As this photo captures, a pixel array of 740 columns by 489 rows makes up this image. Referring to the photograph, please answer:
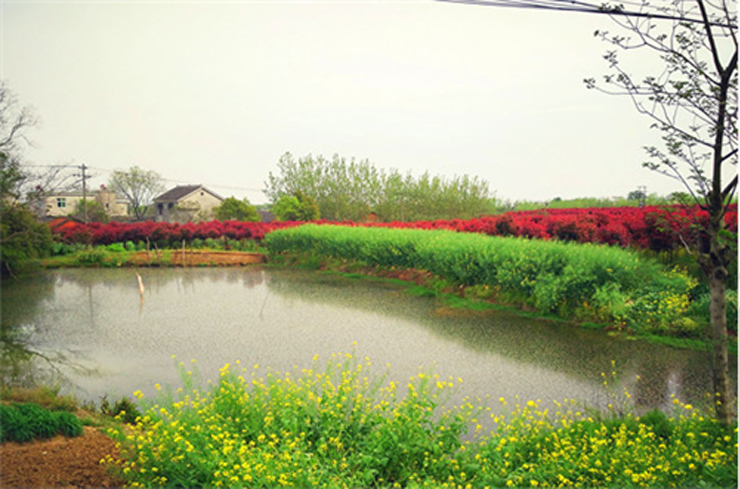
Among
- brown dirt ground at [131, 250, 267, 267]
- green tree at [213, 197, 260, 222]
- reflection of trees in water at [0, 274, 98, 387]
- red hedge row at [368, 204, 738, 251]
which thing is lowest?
reflection of trees in water at [0, 274, 98, 387]

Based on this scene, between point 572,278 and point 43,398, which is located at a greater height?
point 572,278

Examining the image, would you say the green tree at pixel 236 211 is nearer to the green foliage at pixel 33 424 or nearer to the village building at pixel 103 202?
the village building at pixel 103 202

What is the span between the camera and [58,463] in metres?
4.24

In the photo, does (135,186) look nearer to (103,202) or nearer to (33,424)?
(103,202)

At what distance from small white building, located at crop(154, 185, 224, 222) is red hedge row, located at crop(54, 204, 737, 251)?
15689mm

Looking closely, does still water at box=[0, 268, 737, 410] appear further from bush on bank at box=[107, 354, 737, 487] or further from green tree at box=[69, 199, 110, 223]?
green tree at box=[69, 199, 110, 223]

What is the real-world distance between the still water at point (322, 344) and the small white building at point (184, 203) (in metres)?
30.0

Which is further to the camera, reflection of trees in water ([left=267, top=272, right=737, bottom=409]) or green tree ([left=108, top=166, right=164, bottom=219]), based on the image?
green tree ([left=108, top=166, right=164, bottom=219])

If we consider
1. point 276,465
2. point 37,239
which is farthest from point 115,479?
point 37,239

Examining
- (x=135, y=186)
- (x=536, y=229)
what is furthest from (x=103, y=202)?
(x=536, y=229)

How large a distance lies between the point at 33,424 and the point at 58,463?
62 cm

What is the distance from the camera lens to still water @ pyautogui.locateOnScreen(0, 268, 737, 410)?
6949 millimetres

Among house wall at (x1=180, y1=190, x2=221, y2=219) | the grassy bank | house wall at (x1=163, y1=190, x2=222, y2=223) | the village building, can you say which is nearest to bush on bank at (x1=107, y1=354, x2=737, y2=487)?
the grassy bank

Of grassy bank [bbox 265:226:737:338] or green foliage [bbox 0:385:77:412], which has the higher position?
grassy bank [bbox 265:226:737:338]
